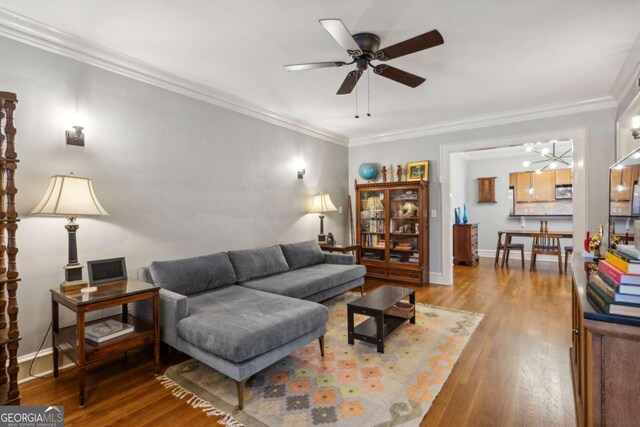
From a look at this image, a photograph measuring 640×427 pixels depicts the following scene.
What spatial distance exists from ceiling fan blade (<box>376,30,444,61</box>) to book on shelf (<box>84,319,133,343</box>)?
8.87ft

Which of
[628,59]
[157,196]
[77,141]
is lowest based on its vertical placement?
[157,196]

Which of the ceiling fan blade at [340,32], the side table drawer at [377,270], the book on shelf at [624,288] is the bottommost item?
the side table drawer at [377,270]

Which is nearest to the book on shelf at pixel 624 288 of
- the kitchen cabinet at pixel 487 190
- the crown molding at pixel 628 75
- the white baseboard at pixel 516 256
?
the crown molding at pixel 628 75

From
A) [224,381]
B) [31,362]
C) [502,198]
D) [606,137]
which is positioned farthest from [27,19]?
[502,198]

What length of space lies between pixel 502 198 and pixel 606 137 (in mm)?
3895

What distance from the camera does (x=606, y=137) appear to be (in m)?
3.81

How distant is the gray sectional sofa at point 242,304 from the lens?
6.61 ft

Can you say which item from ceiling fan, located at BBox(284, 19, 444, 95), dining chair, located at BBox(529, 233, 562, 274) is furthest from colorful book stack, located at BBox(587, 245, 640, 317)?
dining chair, located at BBox(529, 233, 562, 274)

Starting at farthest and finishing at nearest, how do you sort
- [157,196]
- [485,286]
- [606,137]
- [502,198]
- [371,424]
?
[502,198] < [485,286] < [606,137] < [157,196] < [371,424]

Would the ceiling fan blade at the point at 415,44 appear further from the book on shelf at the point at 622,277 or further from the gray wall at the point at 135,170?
the gray wall at the point at 135,170

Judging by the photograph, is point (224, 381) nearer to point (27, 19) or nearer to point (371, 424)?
point (371, 424)

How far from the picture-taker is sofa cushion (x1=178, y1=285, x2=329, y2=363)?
1.97m

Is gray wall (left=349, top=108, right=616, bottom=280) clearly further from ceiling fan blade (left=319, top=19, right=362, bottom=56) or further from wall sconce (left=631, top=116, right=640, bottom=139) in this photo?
ceiling fan blade (left=319, top=19, right=362, bottom=56)

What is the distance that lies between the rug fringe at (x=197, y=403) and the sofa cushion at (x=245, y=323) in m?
0.31
